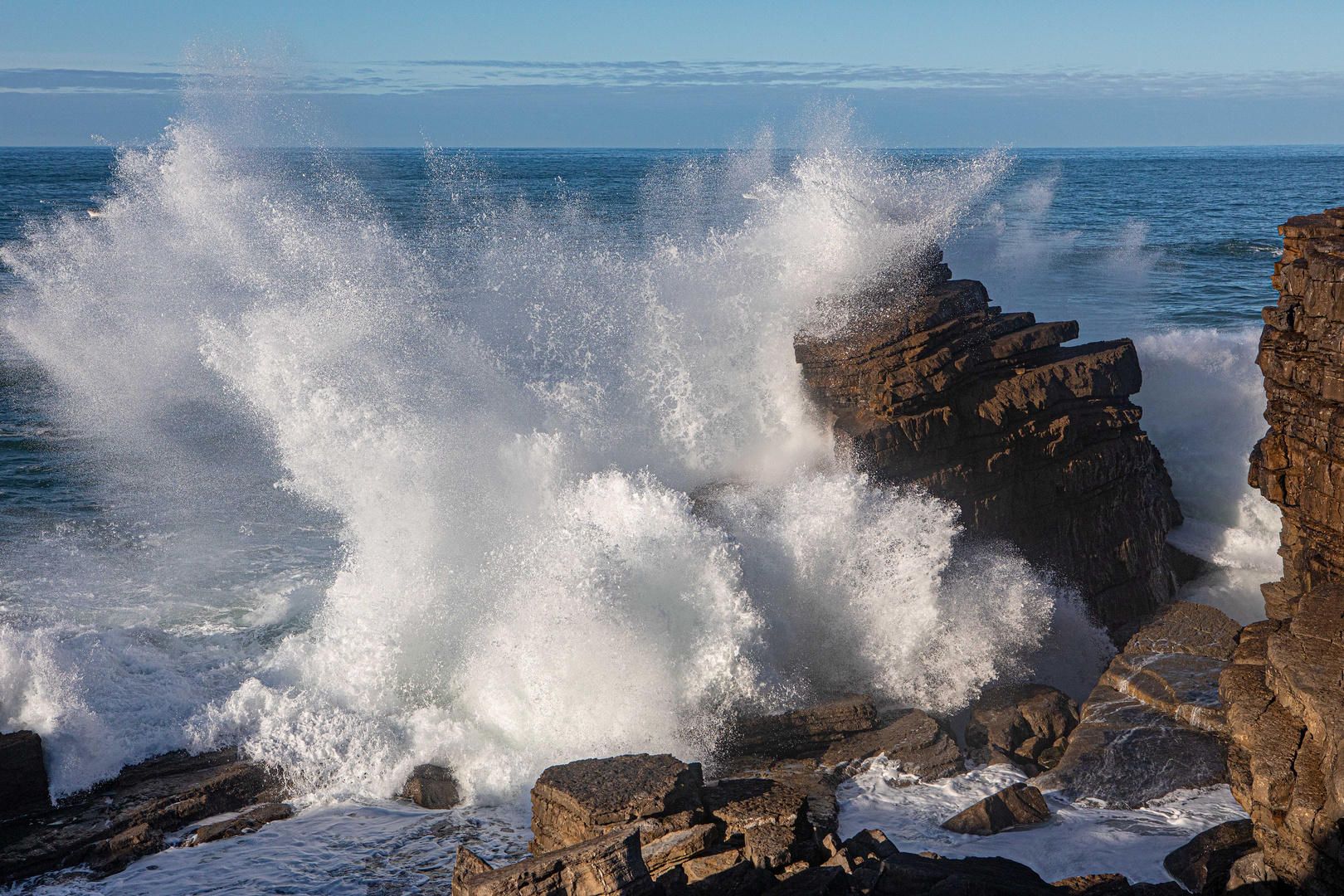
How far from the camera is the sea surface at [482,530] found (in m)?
7.58

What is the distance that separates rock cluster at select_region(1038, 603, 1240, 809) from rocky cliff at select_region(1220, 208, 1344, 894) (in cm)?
40

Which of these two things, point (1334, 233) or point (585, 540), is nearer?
point (1334, 233)

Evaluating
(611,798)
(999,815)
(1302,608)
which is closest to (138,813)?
(611,798)

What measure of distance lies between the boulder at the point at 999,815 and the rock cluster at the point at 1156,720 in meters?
0.43

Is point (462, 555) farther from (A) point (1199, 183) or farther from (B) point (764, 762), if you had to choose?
(A) point (1199, 183)

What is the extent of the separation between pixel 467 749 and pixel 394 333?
24.8ft

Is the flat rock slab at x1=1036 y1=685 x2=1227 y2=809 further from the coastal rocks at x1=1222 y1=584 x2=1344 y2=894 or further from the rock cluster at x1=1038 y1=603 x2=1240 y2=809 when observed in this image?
the coastal rocks at x1=1222 y1=584 x2=1344 y2=894

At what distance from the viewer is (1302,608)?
634 centimetres

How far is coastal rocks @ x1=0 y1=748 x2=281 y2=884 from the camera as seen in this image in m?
6.28

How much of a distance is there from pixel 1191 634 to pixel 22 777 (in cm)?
952

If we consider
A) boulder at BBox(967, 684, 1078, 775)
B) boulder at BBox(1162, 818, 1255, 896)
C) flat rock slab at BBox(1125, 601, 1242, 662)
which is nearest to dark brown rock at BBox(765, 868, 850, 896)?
boulder at BBox(1162, 818, 1255, 896)

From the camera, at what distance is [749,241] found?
41.8 feet

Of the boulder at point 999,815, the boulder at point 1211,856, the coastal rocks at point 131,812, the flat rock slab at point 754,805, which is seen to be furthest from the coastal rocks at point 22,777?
the boulder at point 1211,856

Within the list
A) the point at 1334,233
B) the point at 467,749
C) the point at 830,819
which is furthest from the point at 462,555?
the point at 1334,233
